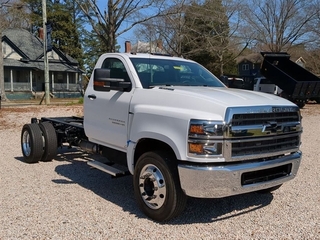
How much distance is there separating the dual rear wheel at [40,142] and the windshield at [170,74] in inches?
118

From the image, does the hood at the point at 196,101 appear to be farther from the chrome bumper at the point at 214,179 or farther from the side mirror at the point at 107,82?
the chrome bumper at the point at 214,179

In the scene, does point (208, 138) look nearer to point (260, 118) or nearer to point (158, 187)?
point (260, 118)

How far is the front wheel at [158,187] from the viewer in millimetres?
4047

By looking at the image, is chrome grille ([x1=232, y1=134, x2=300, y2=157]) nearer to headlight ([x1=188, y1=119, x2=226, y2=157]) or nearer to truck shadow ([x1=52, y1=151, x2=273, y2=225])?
headlight ([x1=188, y1=119, x2=226, y2=157])

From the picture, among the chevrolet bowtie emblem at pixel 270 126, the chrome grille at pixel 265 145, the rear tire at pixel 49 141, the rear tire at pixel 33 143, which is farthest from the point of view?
the rear tire at pixel 49 141

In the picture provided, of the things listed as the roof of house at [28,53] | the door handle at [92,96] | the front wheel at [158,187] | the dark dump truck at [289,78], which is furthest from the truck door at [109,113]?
the roof of house at [28,53]

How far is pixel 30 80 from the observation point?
34.2 meters

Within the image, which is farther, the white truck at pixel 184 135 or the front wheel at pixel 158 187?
the front wheel at pixel 158 187

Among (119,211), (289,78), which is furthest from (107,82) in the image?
(289,78)

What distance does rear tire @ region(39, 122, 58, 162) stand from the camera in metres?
7.25

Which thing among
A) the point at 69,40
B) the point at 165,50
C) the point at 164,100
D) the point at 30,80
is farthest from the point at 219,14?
the point at 164,100

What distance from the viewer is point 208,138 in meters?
3.74

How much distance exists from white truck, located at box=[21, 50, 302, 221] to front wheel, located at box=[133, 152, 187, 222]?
1 centimetres

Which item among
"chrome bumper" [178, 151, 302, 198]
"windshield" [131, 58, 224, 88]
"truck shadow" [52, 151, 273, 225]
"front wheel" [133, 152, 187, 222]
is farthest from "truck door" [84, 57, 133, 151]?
"chrome bumper" [178, 151, 302, 198]
